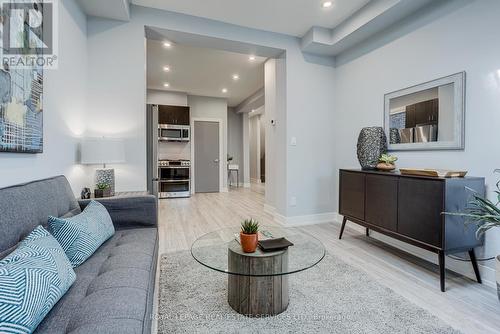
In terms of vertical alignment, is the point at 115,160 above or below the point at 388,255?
above

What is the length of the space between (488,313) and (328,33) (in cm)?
343

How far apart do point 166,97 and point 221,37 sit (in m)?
3.78

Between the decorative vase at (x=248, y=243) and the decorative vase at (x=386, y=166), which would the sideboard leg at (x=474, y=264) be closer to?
the decorative vase at (x=386, y=166)

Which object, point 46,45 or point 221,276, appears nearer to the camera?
point 46,45

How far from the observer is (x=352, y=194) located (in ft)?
9.76

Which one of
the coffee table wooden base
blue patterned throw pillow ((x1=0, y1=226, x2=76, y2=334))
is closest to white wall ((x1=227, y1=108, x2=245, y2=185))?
the coffee table wooden base

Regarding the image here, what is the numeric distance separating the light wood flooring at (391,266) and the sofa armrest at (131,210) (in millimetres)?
748

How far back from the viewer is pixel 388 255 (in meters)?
2.63

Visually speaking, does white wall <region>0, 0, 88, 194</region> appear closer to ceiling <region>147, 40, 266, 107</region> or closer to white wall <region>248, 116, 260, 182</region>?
ceiling <region>147, 40, 266, 107</region>

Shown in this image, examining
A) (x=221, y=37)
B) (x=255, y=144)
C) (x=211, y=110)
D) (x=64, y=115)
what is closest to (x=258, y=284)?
(x=64, y=115)

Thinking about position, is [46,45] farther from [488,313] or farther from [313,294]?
[488,313]

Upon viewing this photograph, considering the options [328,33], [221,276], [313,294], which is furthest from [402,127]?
[221,276]

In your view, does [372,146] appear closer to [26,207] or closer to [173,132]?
[26,207]

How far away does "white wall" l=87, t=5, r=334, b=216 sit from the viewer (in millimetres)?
2783
